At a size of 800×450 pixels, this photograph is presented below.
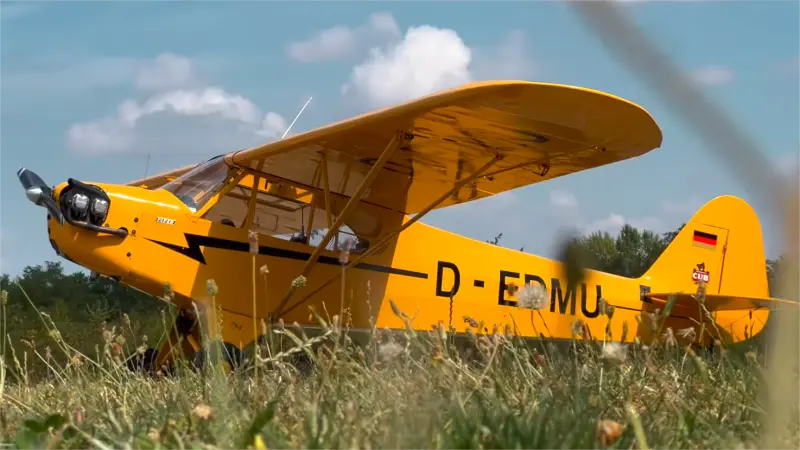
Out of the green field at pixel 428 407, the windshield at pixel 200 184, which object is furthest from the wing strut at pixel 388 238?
the green field at pixel 428 407

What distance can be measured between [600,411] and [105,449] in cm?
93

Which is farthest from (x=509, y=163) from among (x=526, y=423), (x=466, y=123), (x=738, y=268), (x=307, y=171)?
(x=526, y=423)

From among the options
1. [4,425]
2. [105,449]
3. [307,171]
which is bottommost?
[4,425]

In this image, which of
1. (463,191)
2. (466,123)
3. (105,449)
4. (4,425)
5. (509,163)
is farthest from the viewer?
(463,191)

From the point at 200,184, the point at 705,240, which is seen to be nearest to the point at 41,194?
the point at 200,184

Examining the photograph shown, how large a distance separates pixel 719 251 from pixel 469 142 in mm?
5776

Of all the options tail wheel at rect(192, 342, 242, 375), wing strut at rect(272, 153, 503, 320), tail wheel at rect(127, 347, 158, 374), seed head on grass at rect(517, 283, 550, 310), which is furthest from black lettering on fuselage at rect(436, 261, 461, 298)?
seed head on grass at rect(517, 283, 550, 310)

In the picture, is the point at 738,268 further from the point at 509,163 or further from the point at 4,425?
the point at 4,425

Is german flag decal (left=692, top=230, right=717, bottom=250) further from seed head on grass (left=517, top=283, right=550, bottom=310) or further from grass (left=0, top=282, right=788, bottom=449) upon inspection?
seed head on grass (left=517, top=283, right=550, bottom=310)

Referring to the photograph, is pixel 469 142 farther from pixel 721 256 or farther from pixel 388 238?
pixel 721 256

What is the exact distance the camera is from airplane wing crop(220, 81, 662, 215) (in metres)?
5.65

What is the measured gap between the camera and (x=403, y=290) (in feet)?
25.2

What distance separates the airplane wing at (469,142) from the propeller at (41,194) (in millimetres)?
1524

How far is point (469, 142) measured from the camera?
22.1 feet
